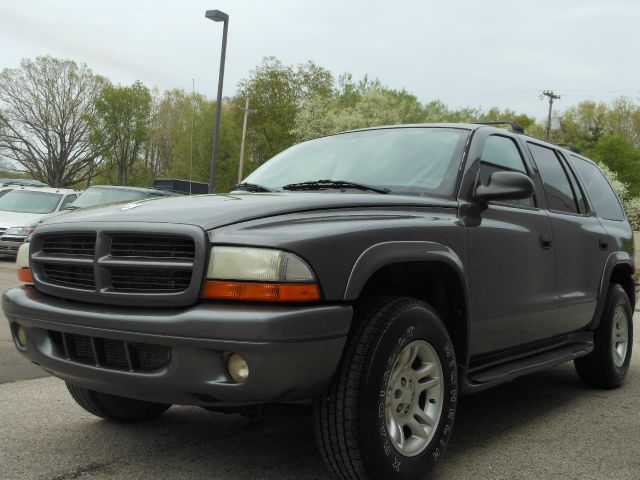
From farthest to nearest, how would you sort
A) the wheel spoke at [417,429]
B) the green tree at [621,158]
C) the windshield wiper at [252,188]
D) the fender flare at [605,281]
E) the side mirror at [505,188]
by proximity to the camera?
the green tree at [621,158]
the fender flare at [605,281]
the windshield wiper at [252,188]
the side mirror at [505,188]
the wheel spoke at [417,429]

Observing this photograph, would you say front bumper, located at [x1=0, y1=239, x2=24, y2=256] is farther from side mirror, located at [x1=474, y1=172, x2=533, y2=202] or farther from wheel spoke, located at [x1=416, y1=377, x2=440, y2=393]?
wheel spoke, located at [x1=416, y1=377, x2=440, y2=393]

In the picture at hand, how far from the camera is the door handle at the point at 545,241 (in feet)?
14.1

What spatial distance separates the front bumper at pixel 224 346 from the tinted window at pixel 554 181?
7.91ft

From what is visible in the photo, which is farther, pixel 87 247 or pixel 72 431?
pixel 72 431

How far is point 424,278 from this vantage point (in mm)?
3506

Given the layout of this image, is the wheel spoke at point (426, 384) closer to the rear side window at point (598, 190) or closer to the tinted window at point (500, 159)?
the tinted window at point (500, 159)

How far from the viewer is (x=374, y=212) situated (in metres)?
3.19

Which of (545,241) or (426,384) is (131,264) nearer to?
(426,384)

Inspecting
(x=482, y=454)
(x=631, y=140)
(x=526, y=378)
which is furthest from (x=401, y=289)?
(x=631, y=140)

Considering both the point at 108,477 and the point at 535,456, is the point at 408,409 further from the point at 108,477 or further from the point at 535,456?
the point at 108,477

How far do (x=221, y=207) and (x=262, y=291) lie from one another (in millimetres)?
488

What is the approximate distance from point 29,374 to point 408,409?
3183 mm

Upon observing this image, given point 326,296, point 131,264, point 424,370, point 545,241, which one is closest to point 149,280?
point 131,264

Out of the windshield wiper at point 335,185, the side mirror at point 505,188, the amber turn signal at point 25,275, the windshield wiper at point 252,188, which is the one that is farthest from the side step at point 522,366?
the amber turn signal at point 25,275
